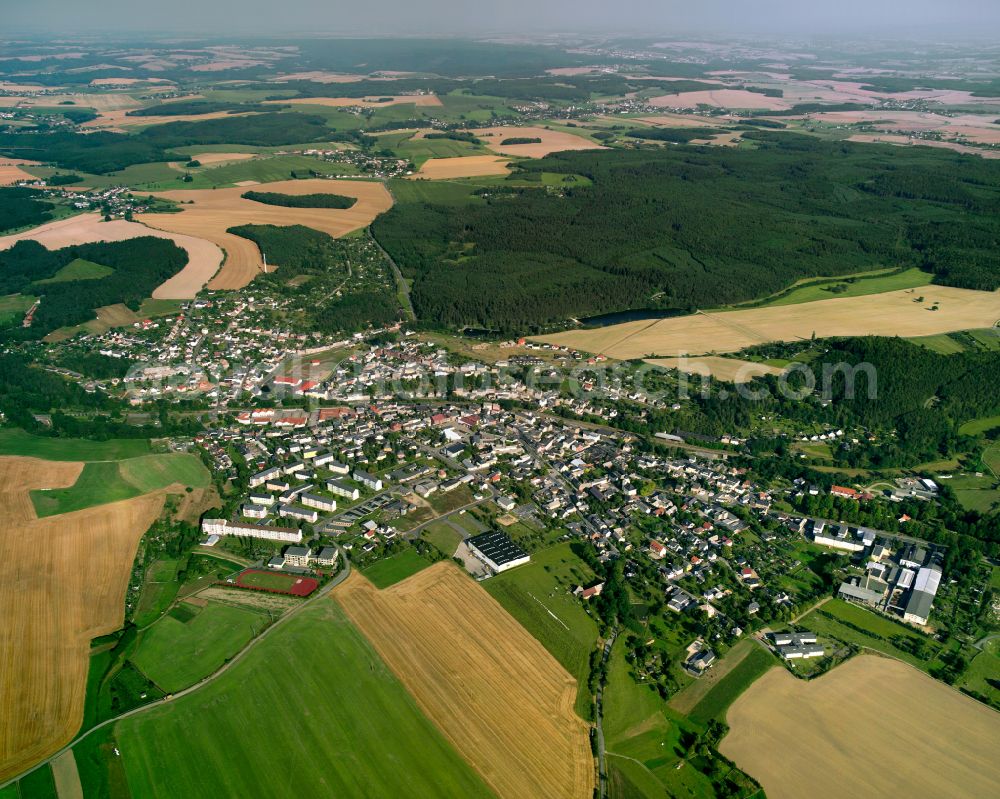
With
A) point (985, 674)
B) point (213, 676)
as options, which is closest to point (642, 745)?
point (985, 674)

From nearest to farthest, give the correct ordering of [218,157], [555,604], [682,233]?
1. [555,604]
2. [682,233]
3. [218,157]

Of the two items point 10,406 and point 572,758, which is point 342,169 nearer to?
point 10,406

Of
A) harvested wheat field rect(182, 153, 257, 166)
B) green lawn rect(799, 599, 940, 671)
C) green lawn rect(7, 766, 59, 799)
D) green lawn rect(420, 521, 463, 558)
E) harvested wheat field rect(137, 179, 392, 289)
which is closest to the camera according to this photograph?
green lawn rect(7, 766, 59, 799)

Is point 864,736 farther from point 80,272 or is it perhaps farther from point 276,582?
point 80,272

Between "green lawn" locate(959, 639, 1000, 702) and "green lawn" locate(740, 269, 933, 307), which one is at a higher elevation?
"green lawn" locate(740, 269, 933, 307)

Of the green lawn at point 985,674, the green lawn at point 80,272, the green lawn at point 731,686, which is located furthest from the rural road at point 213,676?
the green lawn at point 80,272

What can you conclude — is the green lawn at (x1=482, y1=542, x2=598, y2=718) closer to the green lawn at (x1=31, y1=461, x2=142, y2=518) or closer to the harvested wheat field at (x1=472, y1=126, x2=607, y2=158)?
the green lawn at (x1=31, y1=461, x2=142, y2=518)

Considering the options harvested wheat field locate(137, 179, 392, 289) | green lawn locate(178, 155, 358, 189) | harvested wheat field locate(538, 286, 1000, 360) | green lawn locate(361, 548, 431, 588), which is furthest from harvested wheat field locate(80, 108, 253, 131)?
green lawn locate(361, 548, 431, 588)

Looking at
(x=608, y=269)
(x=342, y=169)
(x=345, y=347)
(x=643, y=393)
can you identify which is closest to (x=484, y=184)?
(x=342, y=169)

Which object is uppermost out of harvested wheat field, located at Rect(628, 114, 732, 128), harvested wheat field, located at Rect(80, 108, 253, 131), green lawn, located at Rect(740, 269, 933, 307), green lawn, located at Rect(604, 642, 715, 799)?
harvested wheat field, located at Rect(628, 114, 732, 128)
